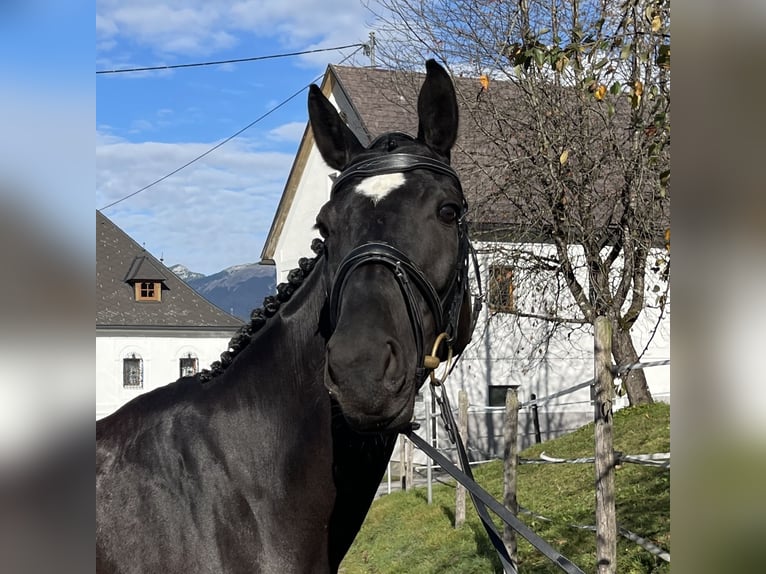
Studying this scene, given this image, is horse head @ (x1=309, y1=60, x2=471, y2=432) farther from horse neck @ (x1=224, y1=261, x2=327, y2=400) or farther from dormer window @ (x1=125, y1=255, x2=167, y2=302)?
dormer window @ (x1=125, y1=255, x2=167, y2=302)

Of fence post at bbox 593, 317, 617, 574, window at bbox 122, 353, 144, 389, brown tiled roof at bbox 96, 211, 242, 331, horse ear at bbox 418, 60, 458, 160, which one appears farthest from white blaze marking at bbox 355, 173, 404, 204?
brown tiled roof at bbox 96, 211, 242, 331

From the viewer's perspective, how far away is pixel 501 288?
1211cm

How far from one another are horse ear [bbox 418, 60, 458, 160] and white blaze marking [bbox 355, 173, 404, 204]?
0.29m

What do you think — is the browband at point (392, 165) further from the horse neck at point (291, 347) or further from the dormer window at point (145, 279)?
the dormer window at point (145, 279)

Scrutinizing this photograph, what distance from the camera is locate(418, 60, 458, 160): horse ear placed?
2.37m

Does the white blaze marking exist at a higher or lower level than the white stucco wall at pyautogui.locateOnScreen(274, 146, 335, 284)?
lower

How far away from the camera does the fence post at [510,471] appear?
6.30m

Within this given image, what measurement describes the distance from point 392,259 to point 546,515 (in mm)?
6577

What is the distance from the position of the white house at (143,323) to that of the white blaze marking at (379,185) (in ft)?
87.5

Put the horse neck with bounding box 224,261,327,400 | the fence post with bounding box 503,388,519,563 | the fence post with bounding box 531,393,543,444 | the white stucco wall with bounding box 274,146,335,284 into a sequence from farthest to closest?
the white stucco wall with bounding box 274,146,335,284, the fence post with bounding box 531,393,543,444, the fence post with bounding box 503,388,519,563, the horse neck with bounding box 224,261,327,400

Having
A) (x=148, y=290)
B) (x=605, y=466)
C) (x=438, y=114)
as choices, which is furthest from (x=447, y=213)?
(x=148, y=290)

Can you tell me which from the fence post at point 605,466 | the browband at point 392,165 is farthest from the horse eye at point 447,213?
the fence post at point 605,466

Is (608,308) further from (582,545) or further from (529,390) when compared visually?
(529,390)
